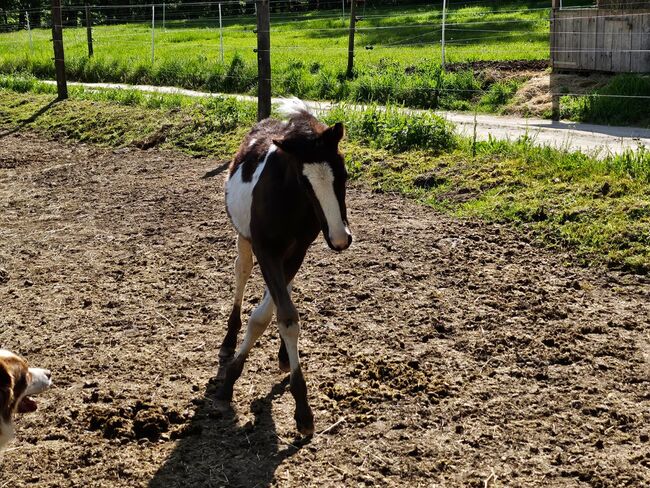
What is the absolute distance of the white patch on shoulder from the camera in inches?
214

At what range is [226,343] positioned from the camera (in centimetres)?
598

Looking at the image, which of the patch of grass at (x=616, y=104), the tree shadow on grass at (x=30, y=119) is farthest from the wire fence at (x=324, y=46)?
the tree shadow on grass at (x=30, y=119)

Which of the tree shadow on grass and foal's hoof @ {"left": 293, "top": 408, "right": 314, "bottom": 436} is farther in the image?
the tree shadow on grass

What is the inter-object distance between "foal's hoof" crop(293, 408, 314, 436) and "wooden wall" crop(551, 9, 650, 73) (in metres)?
12.8

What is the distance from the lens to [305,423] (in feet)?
15.6

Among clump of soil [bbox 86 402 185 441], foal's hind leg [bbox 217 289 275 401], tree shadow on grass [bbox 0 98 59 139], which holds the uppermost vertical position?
tree shadow on grass [bbox 0 98 59 139]

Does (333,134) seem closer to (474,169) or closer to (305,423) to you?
(305,423)

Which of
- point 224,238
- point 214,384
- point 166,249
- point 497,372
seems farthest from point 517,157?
point 214,384

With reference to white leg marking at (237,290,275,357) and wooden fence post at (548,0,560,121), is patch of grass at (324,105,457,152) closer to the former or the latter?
wooden fence post at (548,0,560,121)

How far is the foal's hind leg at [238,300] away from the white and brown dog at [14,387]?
61.9 inches

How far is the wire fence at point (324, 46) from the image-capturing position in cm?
1786

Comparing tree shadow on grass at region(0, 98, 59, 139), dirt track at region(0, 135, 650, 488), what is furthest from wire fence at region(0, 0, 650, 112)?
dirt track at region(0, 135, 650, 488)

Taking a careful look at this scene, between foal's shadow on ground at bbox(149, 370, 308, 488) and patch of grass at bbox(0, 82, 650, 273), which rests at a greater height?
patch of grass at bbox(0, 82, 650, 273)

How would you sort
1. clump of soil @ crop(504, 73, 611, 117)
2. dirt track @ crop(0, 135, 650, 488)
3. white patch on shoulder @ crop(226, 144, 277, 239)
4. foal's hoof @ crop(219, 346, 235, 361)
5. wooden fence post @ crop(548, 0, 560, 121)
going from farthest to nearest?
clump of soil @ crop(504, 73, 611, 117) < wooden fence post @ crop(548, 0, 560, 121) < foal's hoof @ crop(219, 346, 235, 361) < white patch on shoulder @ crop(226, 144, 277, 239) < dirt track @ crop(0, 135, 650, 488)
